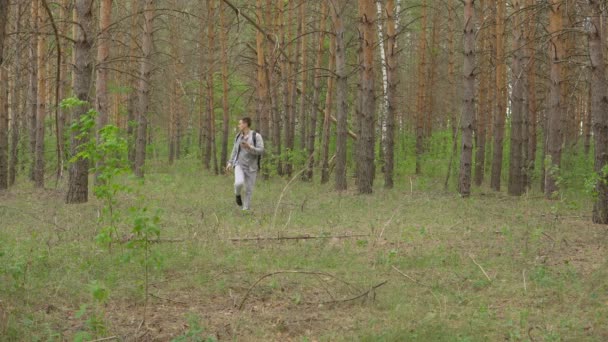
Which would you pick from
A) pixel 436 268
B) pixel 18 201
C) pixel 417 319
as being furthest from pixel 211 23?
pixel 417 319

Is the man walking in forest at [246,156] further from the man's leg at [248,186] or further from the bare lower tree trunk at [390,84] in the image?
the bare lower tree trunk at [390,84]

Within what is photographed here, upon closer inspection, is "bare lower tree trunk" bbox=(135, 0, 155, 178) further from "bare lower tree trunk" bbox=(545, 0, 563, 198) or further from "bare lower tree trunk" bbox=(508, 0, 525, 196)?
"bare lower tree trunk" bbox=(545, 0, 563, 198)

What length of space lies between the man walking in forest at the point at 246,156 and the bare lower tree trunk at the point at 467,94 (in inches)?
219

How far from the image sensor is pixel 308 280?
20.8 ft

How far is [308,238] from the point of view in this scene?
27.1 feet

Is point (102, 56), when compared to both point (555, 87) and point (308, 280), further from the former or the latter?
point (555, 87)

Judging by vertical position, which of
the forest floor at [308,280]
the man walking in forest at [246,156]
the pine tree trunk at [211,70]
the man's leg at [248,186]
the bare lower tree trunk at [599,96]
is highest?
the pine tree trunk at [211,70]

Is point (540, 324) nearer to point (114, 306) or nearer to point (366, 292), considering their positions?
point (366, 292)

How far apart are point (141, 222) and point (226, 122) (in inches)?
788

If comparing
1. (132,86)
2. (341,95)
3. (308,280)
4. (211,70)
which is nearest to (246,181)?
(341,95)

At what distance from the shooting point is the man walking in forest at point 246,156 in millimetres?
11000

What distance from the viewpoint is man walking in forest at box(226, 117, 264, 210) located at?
36.1ft

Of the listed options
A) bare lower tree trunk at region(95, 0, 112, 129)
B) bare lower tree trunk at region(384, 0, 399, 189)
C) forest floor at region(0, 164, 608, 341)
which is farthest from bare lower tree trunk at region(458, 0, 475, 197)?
bare lower tree trunk at region(95, 0, 112, 129)

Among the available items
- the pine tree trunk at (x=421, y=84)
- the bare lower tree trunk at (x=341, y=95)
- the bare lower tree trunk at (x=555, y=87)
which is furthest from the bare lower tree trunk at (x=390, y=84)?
the pine tree trunk at (x=421, y=84)
